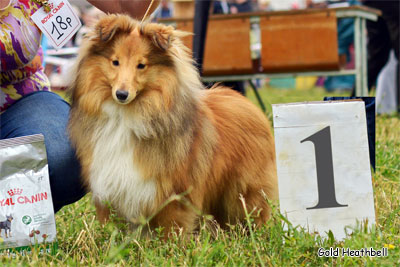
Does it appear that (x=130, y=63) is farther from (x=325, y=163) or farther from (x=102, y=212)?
(x=325, y=163)

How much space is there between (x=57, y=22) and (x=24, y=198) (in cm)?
94

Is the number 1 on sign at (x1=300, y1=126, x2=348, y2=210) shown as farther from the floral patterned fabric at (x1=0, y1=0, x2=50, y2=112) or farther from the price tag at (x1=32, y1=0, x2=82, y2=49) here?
the floral patterned fabric at (x1=0, y1=0, x2=50, y2=112)

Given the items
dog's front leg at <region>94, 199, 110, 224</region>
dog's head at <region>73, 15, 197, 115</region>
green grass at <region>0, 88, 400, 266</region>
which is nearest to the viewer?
green grass at <region>0, 88, 400, 266</region>

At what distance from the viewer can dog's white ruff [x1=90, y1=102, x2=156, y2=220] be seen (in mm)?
2682

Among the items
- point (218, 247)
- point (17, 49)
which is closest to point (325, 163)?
point (218, 247)

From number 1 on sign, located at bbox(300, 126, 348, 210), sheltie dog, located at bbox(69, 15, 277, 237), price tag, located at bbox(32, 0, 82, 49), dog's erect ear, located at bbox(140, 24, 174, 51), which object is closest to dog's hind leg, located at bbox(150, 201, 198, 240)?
sheltie dog, located at bbox(69, 15, 277, 237)

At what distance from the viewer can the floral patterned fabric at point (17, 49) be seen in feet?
9.27

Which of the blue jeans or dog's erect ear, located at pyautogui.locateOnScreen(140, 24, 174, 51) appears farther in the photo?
the blue jeans

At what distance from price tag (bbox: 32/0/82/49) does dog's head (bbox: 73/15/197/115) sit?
0.15m

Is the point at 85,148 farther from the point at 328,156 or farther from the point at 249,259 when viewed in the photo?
the point at 328,156

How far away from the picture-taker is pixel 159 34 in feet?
8.92

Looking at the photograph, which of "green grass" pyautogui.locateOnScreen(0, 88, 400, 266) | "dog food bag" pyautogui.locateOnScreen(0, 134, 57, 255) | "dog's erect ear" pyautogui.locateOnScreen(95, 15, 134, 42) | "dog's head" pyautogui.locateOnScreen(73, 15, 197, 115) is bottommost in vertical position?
"green grass" pyautogui.locateOnScreen(0, 88, 400, 266)

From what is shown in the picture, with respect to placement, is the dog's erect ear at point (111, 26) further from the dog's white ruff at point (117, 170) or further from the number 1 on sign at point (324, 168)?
the number 1 on sign at point (324, 168)

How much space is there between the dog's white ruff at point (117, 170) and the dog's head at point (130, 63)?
11cm
